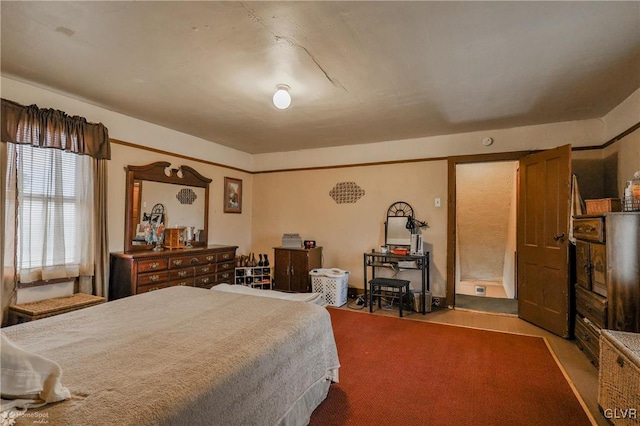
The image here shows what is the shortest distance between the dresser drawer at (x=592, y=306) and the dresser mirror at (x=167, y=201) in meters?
4.50

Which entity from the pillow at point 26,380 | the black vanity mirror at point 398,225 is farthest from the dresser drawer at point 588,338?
the pillow at point 26,380

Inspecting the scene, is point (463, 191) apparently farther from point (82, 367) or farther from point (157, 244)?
point (82, 367)

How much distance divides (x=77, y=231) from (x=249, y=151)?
3.04m

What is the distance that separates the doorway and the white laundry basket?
2180 mm

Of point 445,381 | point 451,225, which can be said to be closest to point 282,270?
point 451,225

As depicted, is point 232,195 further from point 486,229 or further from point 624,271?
point 624,271

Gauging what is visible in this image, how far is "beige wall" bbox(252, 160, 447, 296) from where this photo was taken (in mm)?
4523

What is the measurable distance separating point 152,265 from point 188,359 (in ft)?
8.33

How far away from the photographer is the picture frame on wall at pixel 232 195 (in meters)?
5.29

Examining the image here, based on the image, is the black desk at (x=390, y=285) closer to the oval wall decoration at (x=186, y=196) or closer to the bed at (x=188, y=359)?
the bed at (x=188, y=359)

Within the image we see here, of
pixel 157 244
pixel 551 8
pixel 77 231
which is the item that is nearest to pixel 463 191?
pixel 551 8

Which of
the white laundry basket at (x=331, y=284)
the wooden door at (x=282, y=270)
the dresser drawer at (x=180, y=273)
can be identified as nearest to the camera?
the dresser drawer at (x=180, y=273)

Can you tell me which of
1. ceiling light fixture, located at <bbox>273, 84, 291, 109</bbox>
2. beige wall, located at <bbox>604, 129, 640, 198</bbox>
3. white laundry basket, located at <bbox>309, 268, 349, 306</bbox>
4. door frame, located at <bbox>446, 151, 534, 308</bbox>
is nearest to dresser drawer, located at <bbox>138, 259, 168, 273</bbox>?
white laundry basket, located at <bbox>309, 268, 349, 306</bbox>

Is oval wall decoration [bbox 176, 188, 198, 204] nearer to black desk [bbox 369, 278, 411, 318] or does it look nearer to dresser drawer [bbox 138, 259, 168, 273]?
dresser drawer [bbox 138, 259, 168, 273]
